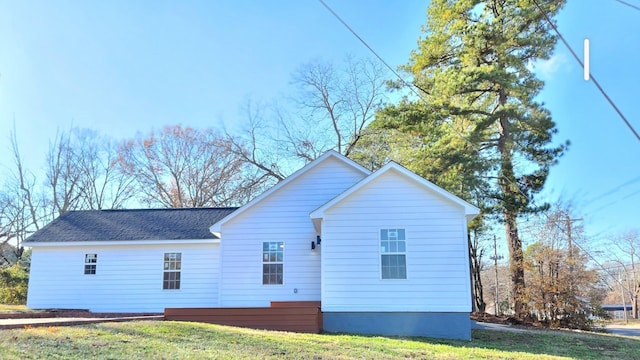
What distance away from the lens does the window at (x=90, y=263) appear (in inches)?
657

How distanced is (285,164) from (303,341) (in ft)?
68.8

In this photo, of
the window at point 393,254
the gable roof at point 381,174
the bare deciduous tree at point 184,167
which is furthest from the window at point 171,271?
the bare deciduous tree at point 184,167

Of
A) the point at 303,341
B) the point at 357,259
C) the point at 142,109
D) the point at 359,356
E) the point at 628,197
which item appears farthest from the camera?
the point at 142,109

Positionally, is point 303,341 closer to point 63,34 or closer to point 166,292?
point 166,292

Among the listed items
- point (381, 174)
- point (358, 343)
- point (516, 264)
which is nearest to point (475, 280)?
point (516, 264)

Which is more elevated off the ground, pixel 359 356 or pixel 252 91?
pixel 252 91

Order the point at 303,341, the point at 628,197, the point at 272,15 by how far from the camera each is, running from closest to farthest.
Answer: the point at 303,341 < the point at 272,15 < the point at 628,197

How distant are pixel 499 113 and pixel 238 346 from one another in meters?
14.7

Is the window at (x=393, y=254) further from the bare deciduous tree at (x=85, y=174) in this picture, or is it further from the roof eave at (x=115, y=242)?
the bare deciduous tree at (x=85, y=174)

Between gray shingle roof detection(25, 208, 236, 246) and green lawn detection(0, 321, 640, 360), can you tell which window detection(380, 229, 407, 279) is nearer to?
green lawn detection(0, 321, 640, 360)

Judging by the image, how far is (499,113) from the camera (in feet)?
61.3

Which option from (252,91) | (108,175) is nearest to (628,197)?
(252,91)

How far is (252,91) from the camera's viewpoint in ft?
101

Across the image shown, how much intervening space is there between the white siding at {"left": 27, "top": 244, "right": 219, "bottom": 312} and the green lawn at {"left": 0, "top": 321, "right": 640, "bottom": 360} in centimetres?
633
